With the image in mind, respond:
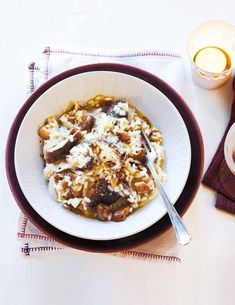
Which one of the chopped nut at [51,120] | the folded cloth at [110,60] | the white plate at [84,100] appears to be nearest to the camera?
the white plate at [84,100]

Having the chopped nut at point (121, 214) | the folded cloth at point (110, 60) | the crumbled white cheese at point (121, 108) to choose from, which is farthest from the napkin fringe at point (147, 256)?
the folded cloth at point (110, 60)

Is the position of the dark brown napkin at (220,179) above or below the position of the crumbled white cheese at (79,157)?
below

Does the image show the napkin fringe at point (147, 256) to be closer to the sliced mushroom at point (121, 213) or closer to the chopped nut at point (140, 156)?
the sliced mushroom at point (121, 213)

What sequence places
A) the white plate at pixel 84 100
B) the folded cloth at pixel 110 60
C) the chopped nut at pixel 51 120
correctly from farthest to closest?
the folded cloth at pixel 110 60
the chopped nut at pixel 51 120
the white plate at pixel 84 100

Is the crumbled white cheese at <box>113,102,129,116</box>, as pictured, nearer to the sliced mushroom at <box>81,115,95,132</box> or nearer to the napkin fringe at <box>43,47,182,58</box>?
the sliced mushroom at <box>81,115,95,132</box>

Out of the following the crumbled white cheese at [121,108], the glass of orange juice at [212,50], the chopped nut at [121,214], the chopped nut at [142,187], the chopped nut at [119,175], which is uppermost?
the glass of orange juice at [212,50]

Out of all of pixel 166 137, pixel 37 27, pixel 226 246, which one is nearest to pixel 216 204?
pixel 226 246

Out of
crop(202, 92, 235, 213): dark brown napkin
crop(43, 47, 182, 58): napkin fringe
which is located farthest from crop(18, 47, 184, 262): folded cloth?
crop(202, 92, 235, 213): dark brown napkin

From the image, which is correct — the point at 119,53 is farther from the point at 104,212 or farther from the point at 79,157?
the point at 104,212
